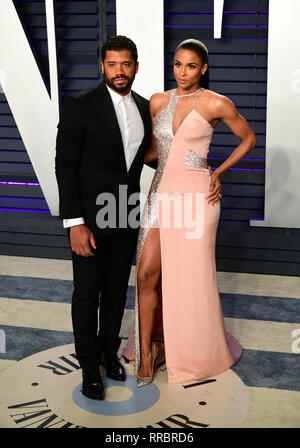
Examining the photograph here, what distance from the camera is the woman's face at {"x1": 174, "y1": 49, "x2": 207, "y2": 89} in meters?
2.69

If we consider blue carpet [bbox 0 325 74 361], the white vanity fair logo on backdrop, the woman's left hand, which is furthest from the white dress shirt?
the white vanity fair logo on backdrop

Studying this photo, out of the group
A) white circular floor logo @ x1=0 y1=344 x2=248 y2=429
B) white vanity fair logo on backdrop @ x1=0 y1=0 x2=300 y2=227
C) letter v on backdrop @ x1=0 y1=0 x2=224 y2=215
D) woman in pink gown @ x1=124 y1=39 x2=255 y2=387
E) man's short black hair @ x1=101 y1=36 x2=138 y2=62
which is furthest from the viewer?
letter v on backdrop @ x1=0 y1=0 x2=224 y2=215

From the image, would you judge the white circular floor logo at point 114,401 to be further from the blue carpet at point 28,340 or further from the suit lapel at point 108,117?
the suit lapel at point 108,117

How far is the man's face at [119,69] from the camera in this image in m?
2.45

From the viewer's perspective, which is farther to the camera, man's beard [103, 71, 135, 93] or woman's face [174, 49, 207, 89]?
woman's face [174, 49, 207, 89]

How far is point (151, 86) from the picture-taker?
14.8 ft

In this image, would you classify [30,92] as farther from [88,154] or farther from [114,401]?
[114,401]

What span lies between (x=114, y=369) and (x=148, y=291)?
0.44m

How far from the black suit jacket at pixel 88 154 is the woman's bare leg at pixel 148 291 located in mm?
402

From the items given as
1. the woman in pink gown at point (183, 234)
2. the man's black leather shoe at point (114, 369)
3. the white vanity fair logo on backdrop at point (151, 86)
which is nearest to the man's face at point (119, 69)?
the woman in pink gown at point (183, 234)

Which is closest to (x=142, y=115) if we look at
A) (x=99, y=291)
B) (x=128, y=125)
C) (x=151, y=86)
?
(x=128, y=125)

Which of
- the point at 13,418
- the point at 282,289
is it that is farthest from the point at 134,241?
the point at 282,289

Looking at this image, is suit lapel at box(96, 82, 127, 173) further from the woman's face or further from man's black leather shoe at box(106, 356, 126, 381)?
man's black leather shoe at box(106, 356, 126, 381)

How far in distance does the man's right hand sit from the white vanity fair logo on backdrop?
2184mm
